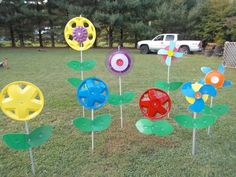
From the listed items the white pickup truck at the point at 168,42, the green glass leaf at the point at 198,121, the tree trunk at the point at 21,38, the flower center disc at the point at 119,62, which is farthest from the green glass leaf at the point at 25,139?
the tree trunk at the point at 21,38

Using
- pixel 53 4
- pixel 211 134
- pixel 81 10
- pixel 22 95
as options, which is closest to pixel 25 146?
pixel 22 95

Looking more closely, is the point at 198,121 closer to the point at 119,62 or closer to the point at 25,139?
the point at 119,62

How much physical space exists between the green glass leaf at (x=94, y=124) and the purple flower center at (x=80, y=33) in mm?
1304

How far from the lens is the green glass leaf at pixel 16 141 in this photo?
2371mm

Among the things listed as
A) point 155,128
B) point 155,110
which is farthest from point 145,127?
point 155,110

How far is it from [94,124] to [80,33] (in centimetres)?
141

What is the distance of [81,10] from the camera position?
58.7 ft

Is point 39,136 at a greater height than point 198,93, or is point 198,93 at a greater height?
point 198,93

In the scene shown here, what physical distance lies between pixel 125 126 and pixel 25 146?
1616mm

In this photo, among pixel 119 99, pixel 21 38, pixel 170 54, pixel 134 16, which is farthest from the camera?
pixel 21 38

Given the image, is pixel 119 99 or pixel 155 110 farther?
pixel 119 99

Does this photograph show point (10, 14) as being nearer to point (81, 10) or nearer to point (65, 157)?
point (81, 10)

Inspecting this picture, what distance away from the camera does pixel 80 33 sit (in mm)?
3635

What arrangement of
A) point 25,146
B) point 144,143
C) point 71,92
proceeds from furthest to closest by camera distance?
point 71,92 < point 144,143 < point 25,146
